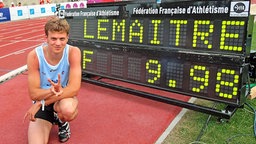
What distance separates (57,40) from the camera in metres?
3.33

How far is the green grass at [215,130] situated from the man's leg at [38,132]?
1576mm

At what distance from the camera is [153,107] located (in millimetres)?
4922

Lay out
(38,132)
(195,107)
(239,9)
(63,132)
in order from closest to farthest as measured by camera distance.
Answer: (38,132) → (239,9) → (63,132) → (195,107)

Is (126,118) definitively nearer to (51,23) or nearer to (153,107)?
(153,107)

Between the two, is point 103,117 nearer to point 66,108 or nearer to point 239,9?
point 66,108

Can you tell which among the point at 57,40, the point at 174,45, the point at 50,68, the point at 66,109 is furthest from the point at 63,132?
the point at 174,45

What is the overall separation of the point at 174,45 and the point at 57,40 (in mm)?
1887

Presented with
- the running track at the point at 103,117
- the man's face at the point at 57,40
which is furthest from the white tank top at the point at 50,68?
the running track at the point at 103,117

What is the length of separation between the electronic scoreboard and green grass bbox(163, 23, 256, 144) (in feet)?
1.36

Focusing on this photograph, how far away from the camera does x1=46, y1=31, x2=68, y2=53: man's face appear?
3.32m

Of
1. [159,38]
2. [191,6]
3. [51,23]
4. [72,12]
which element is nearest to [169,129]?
[159,38]

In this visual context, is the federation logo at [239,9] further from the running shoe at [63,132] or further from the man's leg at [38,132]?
the man's leg at [38,132]

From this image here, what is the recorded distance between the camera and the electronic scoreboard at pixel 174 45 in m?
3.78

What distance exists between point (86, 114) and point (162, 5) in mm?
2238
